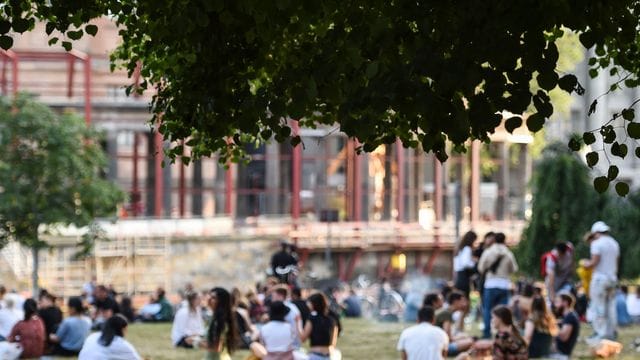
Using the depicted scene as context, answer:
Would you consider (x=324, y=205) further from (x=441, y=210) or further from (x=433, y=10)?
(x=433, y=10)

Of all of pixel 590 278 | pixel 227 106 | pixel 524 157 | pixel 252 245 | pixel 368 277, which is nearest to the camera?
pixel 227 106

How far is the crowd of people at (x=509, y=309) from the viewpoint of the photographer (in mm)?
15578

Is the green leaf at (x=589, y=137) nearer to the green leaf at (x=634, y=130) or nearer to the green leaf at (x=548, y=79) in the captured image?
the green leaf at (x=634, y=130)

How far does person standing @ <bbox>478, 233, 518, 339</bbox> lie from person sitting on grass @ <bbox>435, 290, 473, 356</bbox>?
0.31 metres

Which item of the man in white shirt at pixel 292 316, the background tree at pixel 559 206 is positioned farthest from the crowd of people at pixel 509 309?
the background tree at pixel 559 206

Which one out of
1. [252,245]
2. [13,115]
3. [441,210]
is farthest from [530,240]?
[441,210]

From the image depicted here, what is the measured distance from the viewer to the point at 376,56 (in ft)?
27.8

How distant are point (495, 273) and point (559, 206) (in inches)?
809

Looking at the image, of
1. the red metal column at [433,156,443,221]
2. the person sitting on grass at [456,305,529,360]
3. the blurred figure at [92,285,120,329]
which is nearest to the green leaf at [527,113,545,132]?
the person sitting on grass at [456,305,529,360]

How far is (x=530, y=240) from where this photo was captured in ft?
135

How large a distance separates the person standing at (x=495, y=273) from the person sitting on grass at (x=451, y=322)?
311 mm

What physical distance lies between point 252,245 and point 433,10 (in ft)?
156

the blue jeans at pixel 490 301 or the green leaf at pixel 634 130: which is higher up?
the green leaf at pixel 634 130

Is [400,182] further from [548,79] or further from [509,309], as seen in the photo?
[548,79]
